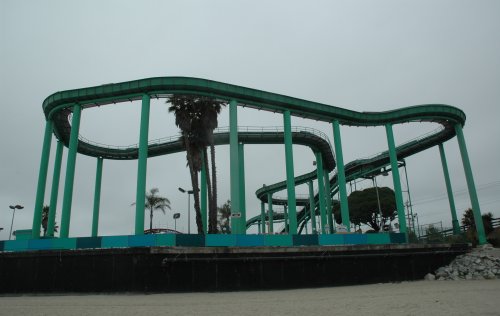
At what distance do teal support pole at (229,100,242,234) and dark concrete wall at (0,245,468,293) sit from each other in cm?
478

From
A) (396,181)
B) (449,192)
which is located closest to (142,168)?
(396,181)

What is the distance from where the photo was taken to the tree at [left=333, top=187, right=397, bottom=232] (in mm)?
62781

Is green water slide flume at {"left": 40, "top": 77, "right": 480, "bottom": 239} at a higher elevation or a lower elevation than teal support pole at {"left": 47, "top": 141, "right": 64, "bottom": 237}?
higher

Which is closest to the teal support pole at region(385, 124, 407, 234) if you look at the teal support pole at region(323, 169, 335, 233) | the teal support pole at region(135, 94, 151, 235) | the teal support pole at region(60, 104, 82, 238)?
the teal support pole at region(323, 169, 335, 233)

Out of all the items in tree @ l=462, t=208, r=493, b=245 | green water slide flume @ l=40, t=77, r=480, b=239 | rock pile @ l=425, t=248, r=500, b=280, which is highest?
green water slide flume @ l=40, t=77, r=480, b=239

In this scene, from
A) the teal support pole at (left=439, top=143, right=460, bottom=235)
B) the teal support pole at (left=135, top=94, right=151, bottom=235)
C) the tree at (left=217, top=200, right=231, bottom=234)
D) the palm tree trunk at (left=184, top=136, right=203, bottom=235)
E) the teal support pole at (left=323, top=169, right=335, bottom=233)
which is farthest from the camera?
the tree at (left=217, top=200, right=231, bottom=234)

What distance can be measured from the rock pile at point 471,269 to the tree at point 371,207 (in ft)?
129

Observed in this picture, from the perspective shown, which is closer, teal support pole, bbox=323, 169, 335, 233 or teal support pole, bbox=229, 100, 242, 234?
teal support pole, bbox=229, 100, 242, 234

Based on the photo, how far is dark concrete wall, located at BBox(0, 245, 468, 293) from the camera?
17781mm

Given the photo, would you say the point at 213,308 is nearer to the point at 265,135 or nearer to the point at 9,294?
the point at 9,294

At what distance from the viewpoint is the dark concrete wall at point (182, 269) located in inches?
700

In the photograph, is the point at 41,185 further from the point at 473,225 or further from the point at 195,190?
the point at 473,225

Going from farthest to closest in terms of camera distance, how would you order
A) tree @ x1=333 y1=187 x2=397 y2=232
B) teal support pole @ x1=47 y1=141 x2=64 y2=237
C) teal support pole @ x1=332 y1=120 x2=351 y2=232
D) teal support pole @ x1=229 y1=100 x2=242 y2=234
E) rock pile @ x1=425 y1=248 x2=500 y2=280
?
tree @ x1=333 y1=187 x2=397 y2=232 → teal support pole @ x1=332 y1=120 x2=351 y2=232 → teal support pole @ x1=47 y1=141 x2=64 y2=237 → teal support pole @ x1=229 y1=100 x2=242 y2=234 → rock pile @ x1=425 y1=248 x2=500 y2=280

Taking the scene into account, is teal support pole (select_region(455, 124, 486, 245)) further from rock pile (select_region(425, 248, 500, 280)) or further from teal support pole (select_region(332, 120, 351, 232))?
teal support pole (select_region(332, 120, 351, 232))
